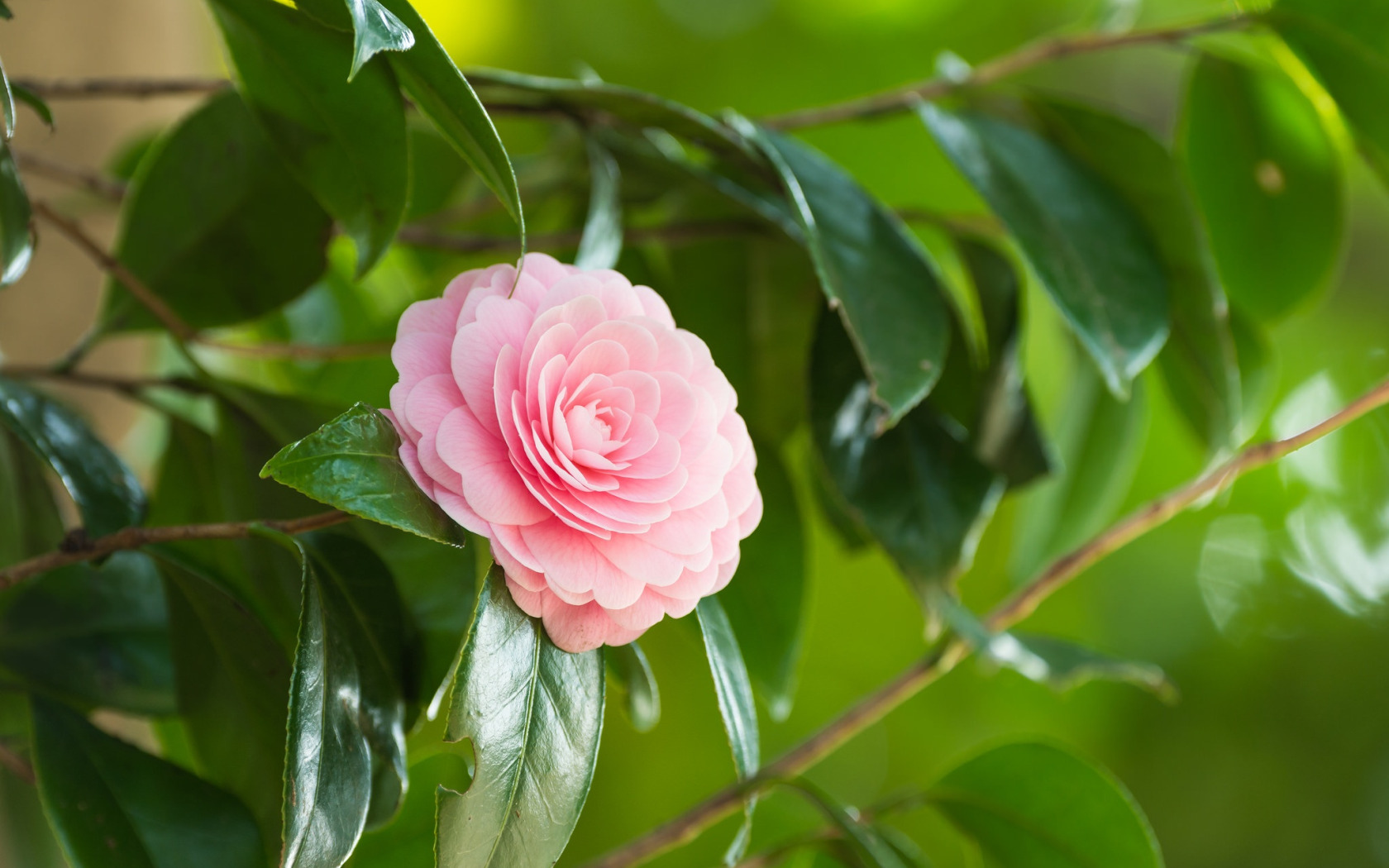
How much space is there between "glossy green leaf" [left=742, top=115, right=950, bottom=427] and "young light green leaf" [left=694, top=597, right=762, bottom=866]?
0.10 metres

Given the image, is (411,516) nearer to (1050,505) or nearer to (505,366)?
(505,366)

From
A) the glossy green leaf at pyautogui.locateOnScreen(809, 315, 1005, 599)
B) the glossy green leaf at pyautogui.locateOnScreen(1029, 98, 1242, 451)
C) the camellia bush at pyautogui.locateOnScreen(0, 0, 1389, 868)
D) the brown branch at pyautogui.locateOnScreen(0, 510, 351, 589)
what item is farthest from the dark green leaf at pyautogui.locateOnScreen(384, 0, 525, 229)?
the glossy green leaf at pyautogui.locateOnScreen(1029, 98, 1242, 451)

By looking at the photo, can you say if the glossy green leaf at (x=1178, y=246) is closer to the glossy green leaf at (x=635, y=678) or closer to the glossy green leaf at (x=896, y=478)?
the glossy green leaf at (x=896, y=478)

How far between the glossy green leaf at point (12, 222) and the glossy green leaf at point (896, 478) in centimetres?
35

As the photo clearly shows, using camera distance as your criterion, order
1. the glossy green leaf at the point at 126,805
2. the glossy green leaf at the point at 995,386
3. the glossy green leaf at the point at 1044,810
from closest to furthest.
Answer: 1. the glossy green leaf at the point at 126,805
2. the glossy green leaf at the point at 1044,810
3. the glossy green leaf at the point at 995,386

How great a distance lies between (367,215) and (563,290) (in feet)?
0.48

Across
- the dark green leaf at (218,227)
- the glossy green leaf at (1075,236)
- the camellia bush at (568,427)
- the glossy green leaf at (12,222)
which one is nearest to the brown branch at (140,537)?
the camellia bush at (568,427)

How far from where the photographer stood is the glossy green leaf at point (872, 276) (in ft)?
1.38

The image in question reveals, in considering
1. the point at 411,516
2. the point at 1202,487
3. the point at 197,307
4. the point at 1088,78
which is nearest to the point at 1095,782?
the point at 1202,487

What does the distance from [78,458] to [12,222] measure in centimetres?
11

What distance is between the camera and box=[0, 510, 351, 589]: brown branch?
328 millimetres

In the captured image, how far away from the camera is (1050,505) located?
29.0 inches

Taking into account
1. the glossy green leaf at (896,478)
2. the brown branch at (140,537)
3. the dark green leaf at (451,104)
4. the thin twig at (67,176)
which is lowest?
the brown branch at (140,537)

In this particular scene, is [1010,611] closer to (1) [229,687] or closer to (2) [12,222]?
(1) [229,687]
